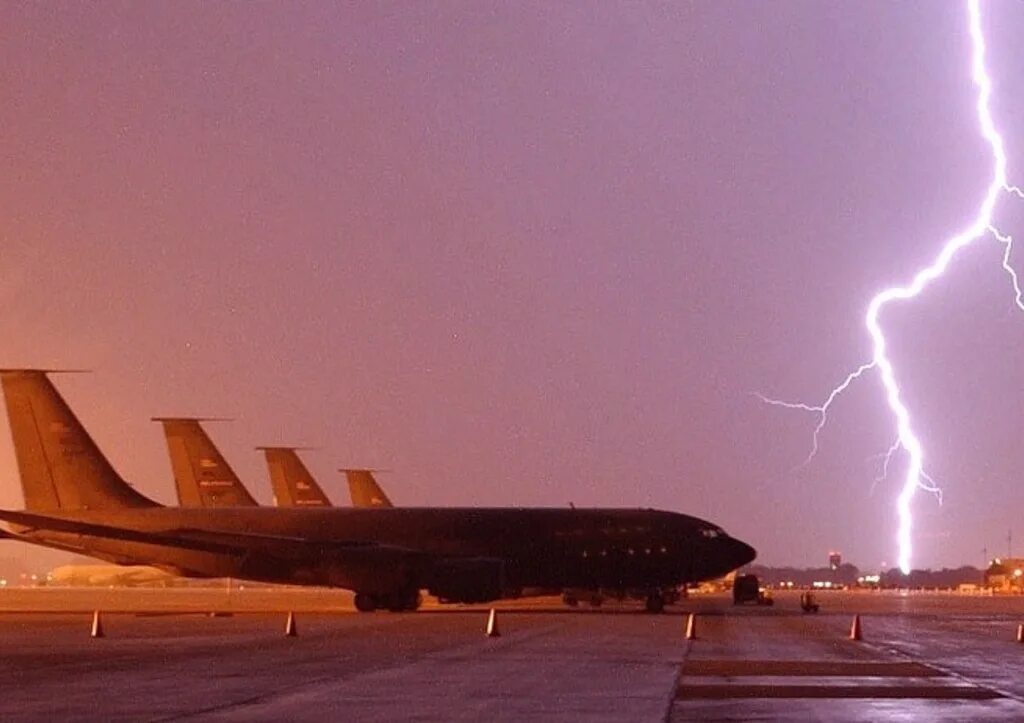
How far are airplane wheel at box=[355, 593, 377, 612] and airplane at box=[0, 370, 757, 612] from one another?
0.05 meters

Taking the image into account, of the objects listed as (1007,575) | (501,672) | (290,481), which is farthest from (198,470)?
(1007,575)

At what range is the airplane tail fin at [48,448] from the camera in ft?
197

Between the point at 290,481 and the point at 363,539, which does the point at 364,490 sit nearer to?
the point at 290,481

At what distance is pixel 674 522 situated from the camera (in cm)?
6159

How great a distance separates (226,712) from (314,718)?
50.9 inches

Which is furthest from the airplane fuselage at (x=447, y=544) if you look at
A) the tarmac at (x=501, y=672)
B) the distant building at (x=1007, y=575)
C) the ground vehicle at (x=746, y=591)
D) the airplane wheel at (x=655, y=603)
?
the distant building at (x=1007, y=575)

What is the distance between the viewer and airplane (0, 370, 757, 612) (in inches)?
2331

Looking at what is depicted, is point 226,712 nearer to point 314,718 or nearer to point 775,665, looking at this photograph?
point 314,718

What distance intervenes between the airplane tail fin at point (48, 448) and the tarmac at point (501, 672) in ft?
39.8

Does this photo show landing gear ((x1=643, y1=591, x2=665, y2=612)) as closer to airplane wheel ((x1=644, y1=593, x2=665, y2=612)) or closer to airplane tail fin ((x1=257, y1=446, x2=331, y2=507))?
A: airplane wheel ((x1=644, y1=593, x2=665, y2=612))

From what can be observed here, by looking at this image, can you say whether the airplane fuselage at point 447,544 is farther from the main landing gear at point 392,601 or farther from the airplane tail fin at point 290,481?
the airplane tail fin at point 290,481

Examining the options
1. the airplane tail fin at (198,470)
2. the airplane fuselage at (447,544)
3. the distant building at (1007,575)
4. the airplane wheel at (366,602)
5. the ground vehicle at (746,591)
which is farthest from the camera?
the distant building at (1007,575)

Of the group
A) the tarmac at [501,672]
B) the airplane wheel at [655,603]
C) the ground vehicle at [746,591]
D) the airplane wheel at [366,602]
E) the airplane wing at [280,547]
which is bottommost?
the tarmac at [501,672]

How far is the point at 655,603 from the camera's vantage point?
6231cm
